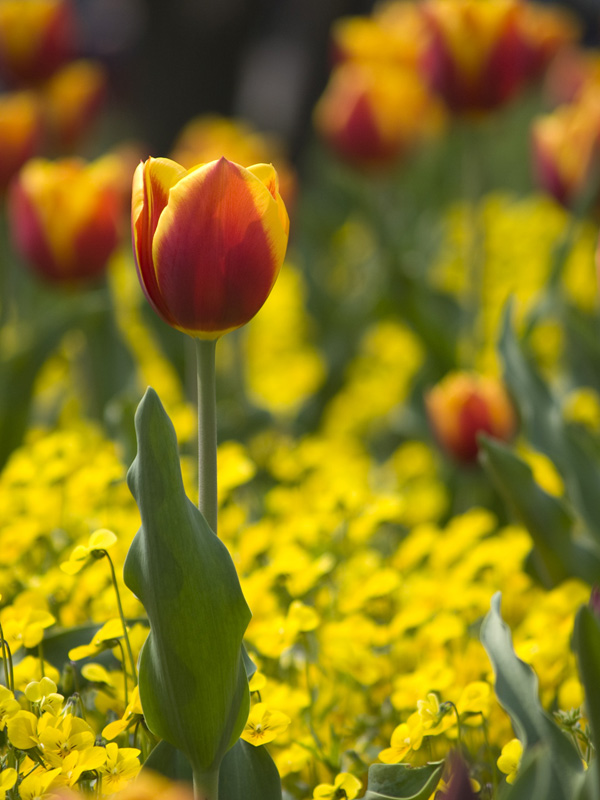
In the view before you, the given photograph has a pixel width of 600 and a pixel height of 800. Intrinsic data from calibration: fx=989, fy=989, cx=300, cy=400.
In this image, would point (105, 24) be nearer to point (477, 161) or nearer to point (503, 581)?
point (477, 161)

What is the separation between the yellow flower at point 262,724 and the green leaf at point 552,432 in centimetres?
71

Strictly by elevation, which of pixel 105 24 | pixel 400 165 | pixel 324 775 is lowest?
pixel 105 24

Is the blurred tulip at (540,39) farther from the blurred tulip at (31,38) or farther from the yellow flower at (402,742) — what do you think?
the yellow flower at (402,742)

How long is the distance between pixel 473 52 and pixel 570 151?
0.29 metres

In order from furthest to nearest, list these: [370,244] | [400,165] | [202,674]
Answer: [370,244]
[400,165]
[202,674]

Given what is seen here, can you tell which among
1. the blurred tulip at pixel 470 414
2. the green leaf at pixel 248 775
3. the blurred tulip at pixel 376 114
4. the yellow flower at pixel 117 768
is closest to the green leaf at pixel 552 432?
the blurred tulip at pixel 470 414

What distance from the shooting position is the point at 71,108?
9.66 feet

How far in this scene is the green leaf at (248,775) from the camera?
902 millimetres

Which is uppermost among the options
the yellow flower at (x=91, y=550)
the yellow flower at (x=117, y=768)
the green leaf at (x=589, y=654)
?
the green leaf at (x=589, y=654)

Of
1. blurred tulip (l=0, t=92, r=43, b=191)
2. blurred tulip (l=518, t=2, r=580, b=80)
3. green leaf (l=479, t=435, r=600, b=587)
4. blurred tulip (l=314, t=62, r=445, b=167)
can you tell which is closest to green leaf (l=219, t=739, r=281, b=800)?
green leaf (l=479, t=435, r=600, b=587)

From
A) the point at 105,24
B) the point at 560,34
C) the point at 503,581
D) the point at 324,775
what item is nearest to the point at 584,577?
the point at 503,581

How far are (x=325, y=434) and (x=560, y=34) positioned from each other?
149cm

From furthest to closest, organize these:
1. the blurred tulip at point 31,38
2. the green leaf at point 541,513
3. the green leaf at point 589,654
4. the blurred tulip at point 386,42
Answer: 1. the blurred tulip at point 386,42
2. the blurred tulip at point 31,38
3. the green leaf at point 541,513
4. the green leaf at point 589,654

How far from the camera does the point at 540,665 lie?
3.76 ft
